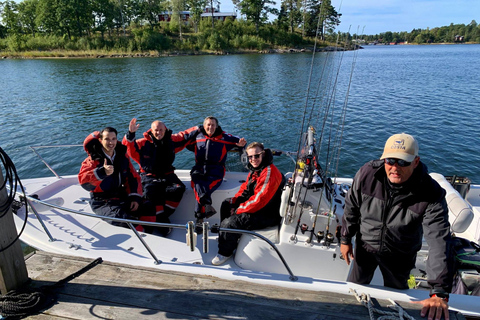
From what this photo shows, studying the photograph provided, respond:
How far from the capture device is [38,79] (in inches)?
960

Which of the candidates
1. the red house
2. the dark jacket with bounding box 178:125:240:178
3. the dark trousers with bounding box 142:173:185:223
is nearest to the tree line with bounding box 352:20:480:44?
the red house

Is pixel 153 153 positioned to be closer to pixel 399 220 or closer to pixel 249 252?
pixel 249 252

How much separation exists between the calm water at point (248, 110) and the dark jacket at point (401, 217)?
6.47 m

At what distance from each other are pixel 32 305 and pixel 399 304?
2.83 m

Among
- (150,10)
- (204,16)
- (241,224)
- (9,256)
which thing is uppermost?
(204,16)

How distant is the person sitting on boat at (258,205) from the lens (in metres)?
3.42

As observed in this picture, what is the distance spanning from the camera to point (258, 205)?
3.42 m

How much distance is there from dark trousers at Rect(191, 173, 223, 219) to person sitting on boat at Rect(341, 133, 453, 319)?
7.83 ft

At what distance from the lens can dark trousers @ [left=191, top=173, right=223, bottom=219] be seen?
14.4ft

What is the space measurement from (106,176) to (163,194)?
93 cm

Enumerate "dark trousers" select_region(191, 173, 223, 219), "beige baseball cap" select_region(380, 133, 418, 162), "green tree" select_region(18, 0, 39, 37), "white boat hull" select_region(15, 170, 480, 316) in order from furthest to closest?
"green tree" select_region(18, 0, 39, 37)
"dark trousers" select_region(191, 173, 223, 219)
"white boat hull" select_region(15, 170, 480, 316)
"beige baseball cap" select_region(380, 133, 418, 162)

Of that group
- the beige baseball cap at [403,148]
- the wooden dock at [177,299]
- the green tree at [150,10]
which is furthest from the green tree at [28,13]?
the beige baseball cap at [403,148]

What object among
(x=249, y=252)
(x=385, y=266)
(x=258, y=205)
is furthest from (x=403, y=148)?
(x=249, y=252)

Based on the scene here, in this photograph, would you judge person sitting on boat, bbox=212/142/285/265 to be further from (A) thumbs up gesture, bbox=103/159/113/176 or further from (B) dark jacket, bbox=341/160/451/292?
(A) thumbs up gesture, bbox=103/159/113/176
